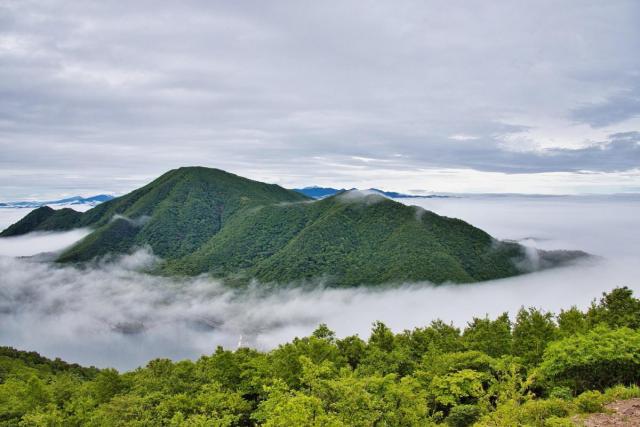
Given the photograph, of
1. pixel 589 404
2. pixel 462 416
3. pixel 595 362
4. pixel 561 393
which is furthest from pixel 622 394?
pixel 462 416

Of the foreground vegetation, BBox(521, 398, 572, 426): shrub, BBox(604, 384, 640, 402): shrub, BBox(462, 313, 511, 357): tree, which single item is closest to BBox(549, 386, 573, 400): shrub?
the foreground vegetation

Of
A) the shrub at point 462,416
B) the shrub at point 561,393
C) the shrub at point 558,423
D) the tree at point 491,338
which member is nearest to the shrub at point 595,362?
the shrub at point 561,393

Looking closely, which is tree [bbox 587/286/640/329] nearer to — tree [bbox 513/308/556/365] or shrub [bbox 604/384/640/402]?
tree [bbox 513/308/556/365]

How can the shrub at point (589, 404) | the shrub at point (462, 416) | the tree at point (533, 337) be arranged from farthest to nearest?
the tree at point (533, 337) → the shrub at point (462, 416) → the shrub at point (589, 404)

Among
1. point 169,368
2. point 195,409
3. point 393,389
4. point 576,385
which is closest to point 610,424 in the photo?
point 393,389

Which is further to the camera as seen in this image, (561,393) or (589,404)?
(561,393)

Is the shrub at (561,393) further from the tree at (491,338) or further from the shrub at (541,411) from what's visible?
the tree at (491,338)

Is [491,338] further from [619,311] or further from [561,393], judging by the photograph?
[561,393]

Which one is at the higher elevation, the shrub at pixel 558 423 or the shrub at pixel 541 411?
the shrub at pixel 558 423
